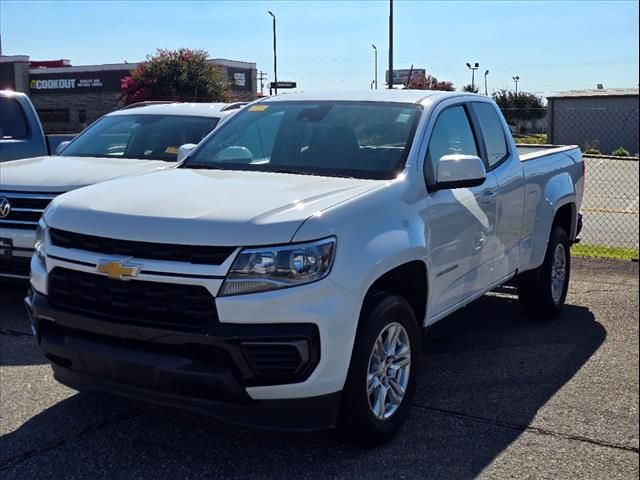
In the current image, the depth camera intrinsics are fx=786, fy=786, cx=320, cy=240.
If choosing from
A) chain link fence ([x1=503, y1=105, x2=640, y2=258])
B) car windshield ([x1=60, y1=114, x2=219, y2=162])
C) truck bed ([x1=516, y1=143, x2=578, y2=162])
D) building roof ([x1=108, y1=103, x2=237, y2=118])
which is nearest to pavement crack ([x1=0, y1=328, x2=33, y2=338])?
car windshield ([x1=60, y1=114, x2=219, y2=162])

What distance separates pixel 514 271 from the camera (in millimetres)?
5984

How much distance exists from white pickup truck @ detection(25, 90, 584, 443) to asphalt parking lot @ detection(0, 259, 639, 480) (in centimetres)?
31

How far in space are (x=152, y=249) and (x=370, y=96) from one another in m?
2.30

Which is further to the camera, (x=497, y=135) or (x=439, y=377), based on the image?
(x=497, y=135)

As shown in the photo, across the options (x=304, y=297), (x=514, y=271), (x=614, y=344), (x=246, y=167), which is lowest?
(x=614, y=344)

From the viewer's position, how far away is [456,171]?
4.56m

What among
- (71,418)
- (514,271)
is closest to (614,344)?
(514,271)

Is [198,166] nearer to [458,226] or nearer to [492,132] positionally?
[458,226]

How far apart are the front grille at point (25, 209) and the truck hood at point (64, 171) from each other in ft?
0.17

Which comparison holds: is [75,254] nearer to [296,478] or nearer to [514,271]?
[296,478]

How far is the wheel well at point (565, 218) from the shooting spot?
275 inches

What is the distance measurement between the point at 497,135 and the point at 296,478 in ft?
10.9

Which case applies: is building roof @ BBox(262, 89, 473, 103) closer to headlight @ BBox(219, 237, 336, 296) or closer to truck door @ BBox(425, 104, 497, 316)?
truck door @ BBox(425, 104, 497, 316)

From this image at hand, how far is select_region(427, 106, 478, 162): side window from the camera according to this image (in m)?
4.97
